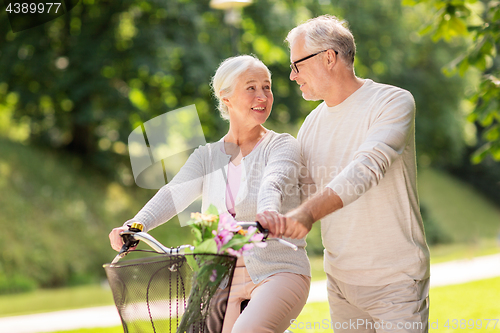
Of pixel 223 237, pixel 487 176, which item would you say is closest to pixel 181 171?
pixel 223 237

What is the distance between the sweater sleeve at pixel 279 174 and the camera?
228 cm

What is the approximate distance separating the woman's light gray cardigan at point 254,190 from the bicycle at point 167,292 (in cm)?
48

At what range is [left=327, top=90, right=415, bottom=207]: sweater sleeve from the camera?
216 centimetres

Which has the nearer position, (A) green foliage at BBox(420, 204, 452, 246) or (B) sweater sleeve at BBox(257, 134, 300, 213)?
(B) sweater sleeve at BBox(257, 134, 300, 213)

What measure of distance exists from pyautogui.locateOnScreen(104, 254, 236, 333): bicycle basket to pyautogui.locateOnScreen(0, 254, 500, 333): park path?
5270 millimetres

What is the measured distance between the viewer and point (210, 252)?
6.06 ft

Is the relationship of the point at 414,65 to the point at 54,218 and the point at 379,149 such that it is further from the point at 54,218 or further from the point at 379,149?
Answer: the point at 379,149

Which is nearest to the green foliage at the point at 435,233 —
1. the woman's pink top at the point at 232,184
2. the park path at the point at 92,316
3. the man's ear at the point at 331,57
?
the park path at the point at 92,316

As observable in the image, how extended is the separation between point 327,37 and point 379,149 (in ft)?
2.35

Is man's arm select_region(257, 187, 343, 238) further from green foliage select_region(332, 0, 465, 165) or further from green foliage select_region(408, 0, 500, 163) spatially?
green foliage select_region(332, 0, 465, 165)

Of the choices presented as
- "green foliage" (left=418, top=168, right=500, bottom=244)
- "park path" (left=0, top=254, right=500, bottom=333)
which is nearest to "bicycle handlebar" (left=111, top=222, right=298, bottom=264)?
"park path" (left=0, top=254, right=500, bottom=333)

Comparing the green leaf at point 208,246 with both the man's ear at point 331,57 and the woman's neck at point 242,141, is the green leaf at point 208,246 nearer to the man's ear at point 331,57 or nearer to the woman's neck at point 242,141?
the woman's neck at point 242,141

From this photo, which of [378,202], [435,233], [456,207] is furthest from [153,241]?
[456,207]

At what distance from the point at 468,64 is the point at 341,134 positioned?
265 cm
